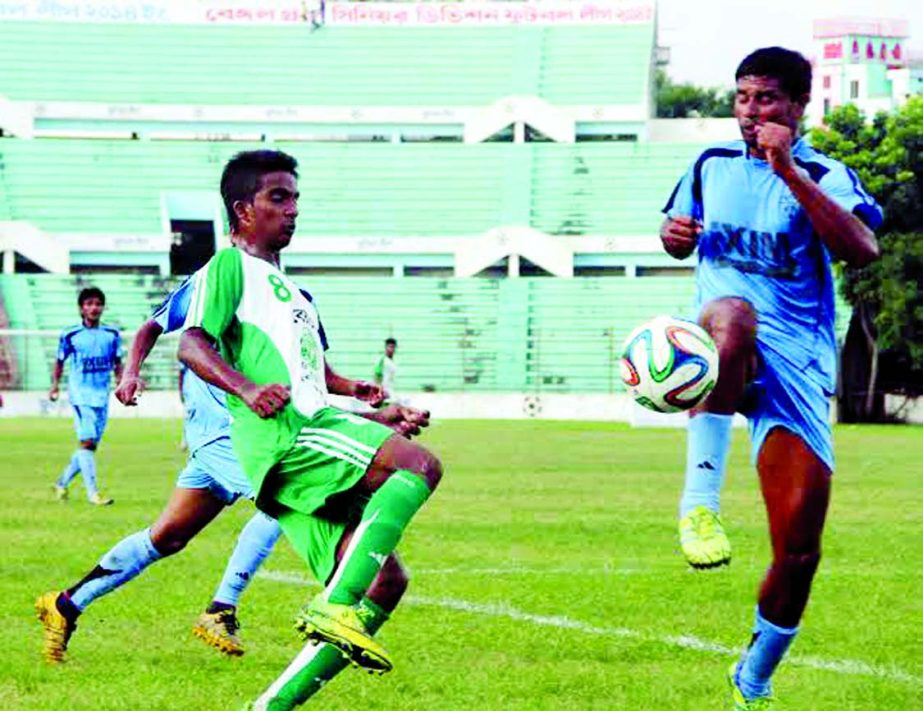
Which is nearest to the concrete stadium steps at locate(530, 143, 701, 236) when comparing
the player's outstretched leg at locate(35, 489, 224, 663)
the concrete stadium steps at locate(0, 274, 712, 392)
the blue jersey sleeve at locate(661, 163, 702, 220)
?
the concrete stadium steps at locate(0, 274, 712, 392)

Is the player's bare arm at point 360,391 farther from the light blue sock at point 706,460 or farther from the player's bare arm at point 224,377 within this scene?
the light blue sock at point 706,460

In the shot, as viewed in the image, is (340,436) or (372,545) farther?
(340,436)

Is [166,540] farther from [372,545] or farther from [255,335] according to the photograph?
[372,545]

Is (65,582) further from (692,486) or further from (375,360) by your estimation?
(375,360)

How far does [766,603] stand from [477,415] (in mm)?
38828

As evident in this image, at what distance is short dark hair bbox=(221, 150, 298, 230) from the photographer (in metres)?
6.41

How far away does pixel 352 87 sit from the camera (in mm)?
58812

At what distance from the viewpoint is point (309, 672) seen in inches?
234

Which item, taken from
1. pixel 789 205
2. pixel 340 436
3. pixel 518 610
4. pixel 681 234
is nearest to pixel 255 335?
pixel 340 436

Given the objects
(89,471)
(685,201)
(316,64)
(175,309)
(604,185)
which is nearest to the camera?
(685,201)

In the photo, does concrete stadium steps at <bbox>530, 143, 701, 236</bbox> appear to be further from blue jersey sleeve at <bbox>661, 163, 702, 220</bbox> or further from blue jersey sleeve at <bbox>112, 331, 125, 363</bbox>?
blue jersey sleeve at <bbox>661, 163, 702, 220</bbox>

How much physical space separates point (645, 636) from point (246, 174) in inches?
148

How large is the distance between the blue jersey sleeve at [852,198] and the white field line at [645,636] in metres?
2.58

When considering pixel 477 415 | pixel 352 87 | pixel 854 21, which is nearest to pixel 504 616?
pixel 477 415
